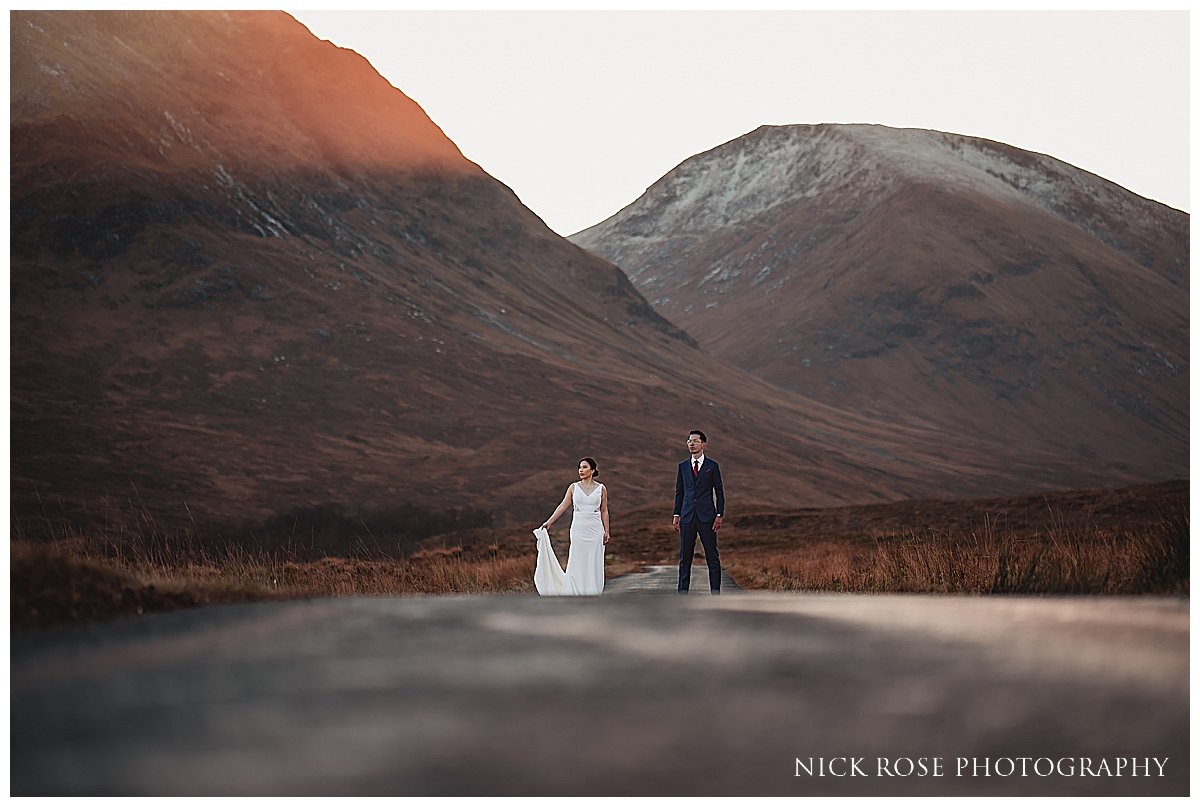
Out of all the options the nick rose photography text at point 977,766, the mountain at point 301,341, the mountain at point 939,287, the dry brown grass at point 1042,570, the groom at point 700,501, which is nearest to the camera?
A: the nick rose photography text at point 977,766

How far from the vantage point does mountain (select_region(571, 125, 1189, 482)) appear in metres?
141

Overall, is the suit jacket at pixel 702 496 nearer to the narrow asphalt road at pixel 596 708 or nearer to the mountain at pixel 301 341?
the narrow asphalt road at pixel 596 708

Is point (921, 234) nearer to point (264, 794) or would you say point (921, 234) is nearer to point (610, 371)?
point (610, 371)

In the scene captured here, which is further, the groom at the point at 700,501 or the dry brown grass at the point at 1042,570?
the groom at the point at 700,501

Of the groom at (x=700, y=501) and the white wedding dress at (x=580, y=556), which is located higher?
the groom at (x=700, y=501)

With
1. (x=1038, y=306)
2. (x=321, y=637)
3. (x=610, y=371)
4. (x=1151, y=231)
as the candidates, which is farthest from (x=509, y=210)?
(x=321, y=637)

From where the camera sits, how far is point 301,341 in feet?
297

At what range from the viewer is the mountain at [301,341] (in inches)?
2972

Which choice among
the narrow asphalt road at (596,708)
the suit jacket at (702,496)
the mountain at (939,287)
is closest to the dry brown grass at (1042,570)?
the suit jacket at (702,496)

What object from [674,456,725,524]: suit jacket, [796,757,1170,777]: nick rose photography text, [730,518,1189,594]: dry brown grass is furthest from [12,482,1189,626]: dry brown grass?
[796,757,1170,777]: nick rose photography text

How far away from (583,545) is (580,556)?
0.12 m

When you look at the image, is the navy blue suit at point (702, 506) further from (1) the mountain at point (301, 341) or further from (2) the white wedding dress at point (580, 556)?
(1) the mountain at point (301, 341)

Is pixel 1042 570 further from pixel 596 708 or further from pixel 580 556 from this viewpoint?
pixel 596 708

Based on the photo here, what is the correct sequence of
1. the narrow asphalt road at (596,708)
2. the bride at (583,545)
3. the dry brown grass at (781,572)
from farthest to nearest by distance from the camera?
1. the bride at (583,545)
2. the dry brown grass at (781,572)
3. the narrow asphalt road at (596,708)
